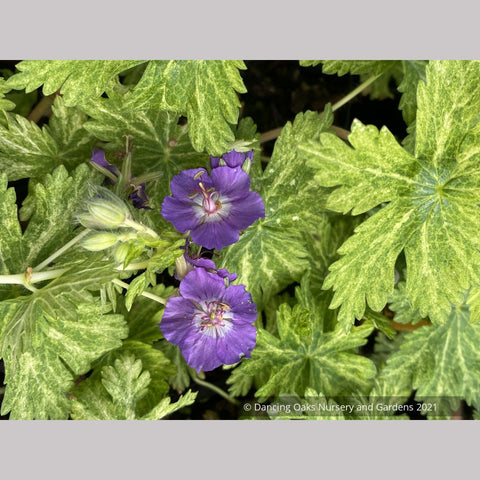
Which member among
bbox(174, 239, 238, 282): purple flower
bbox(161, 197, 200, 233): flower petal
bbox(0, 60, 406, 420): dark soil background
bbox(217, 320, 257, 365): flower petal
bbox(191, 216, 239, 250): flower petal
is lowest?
bbox(217, 320, 257, 365): flower petal

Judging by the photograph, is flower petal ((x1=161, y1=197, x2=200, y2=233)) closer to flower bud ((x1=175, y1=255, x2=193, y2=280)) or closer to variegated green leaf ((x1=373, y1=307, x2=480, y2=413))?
flower bud ((x1=175, y1=255, x2=193, y2=280))

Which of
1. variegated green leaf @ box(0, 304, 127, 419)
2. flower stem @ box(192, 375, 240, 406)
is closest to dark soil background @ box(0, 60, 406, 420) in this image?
flower stem @ box(192, 375, 240, 406)

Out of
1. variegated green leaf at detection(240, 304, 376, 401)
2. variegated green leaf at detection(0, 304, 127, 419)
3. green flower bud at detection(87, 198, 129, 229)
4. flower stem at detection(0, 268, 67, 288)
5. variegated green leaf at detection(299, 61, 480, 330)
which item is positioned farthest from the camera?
variegated green leaf at detection(240, 304, 376, 401)

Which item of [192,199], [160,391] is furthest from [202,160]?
[160,391]

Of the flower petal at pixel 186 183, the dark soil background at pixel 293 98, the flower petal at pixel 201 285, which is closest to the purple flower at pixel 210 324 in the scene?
the flower petal at pixel 201 285

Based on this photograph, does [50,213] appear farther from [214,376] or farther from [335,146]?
[214,376]

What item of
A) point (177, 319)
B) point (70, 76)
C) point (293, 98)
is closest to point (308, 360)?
point (177, 319)
